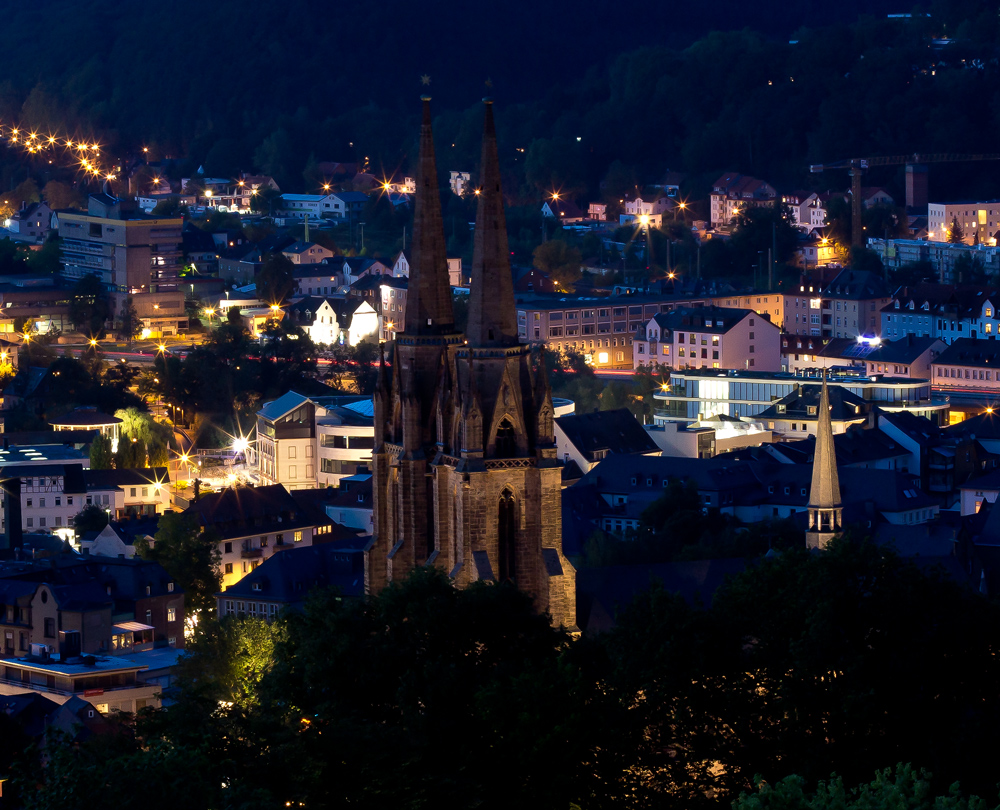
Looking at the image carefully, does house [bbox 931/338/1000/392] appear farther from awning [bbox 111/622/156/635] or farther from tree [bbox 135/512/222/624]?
awning [bbox 111/622/156/635]

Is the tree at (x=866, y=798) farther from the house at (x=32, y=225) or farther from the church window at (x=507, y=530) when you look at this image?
the house at (x=32, y=225)

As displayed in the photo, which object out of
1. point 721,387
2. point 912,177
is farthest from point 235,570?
point 912,177

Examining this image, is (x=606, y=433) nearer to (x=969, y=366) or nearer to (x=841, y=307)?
(x=969, y=366)

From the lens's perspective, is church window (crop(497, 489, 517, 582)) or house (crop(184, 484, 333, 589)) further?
house (crop(184, 484, 333, 589))

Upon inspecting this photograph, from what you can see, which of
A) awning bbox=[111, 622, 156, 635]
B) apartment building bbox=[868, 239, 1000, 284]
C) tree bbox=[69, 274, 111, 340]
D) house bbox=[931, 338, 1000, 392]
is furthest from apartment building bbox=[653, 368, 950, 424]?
awning bbox=[111, 622, 156, 635]

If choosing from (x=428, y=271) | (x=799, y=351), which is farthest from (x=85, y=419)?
(x=428, y=271)

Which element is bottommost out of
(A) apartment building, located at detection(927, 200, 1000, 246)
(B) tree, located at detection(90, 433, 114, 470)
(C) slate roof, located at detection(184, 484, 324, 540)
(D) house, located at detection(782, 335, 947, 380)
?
(C) slate roof, located at detection(184, 484, 324, 540)
